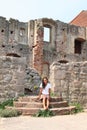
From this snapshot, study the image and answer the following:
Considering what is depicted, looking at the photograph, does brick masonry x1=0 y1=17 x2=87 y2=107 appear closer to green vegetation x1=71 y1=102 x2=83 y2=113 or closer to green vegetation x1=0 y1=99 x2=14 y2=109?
green vegetation x1=0 y1=99 x2=14 y2=109

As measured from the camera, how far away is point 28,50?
27.2 metres

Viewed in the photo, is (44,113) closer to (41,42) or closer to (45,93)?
(45,93)

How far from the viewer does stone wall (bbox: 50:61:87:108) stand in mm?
10617

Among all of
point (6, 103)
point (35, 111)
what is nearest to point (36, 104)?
point (35, 111)

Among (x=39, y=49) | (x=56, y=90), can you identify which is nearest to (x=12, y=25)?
(x=39, y=49)

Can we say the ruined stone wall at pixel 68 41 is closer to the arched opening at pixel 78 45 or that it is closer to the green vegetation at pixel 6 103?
the arched opening at pixel 78 45

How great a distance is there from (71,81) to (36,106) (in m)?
1.97

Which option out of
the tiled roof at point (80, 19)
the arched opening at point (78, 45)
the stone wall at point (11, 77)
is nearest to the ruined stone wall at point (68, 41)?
the arched opening at point (78, 45)

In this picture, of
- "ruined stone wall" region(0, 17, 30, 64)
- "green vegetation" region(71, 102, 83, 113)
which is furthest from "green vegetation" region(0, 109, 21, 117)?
"ruined stone wall" region(0, 17, 30, 64)

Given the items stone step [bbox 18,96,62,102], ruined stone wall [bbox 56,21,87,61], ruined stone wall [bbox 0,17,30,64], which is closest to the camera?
stone step [bbox 18,96,62,102]

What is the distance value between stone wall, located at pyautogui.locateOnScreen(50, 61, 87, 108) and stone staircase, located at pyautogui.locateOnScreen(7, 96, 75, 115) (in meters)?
0.52

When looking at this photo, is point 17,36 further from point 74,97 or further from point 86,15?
point 74,97

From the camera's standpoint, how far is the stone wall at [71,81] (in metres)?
10.6

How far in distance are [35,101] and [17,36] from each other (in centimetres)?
1807
